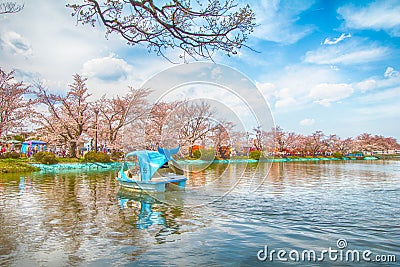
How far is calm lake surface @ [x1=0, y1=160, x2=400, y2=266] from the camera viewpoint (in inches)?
238

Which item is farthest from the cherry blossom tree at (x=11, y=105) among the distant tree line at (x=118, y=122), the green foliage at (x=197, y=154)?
the green foliage at (x=197, y=154)

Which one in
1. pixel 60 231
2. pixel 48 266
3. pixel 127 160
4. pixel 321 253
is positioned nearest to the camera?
pixel 48 266

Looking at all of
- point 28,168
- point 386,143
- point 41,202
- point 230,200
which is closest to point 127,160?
point 41,202

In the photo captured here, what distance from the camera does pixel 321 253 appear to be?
621 centimetres

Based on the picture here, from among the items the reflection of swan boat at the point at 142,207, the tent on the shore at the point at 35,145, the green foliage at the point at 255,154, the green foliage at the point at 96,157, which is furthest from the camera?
the green foliage at the point at 255,154

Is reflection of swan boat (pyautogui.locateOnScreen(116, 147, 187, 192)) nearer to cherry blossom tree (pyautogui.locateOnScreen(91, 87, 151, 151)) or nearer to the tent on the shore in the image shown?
cherry blossom tree (pyautogui.locateOnScreen(91, 87, 151, 151))

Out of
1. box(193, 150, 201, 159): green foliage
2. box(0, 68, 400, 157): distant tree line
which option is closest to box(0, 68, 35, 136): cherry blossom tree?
box(0, 68, 400, 157): distant tree line

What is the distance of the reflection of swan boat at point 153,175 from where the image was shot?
13.8 m

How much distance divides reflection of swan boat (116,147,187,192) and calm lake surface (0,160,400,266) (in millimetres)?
673

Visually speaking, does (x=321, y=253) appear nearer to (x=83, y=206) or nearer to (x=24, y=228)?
(x=24, y=228)

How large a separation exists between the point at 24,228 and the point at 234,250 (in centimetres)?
552

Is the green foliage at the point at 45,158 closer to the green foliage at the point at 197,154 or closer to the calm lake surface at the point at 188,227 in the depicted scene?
the calm lake surface at the point at 188,227

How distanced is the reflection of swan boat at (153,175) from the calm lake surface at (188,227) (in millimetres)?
673

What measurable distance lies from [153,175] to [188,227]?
6523 millimetres
